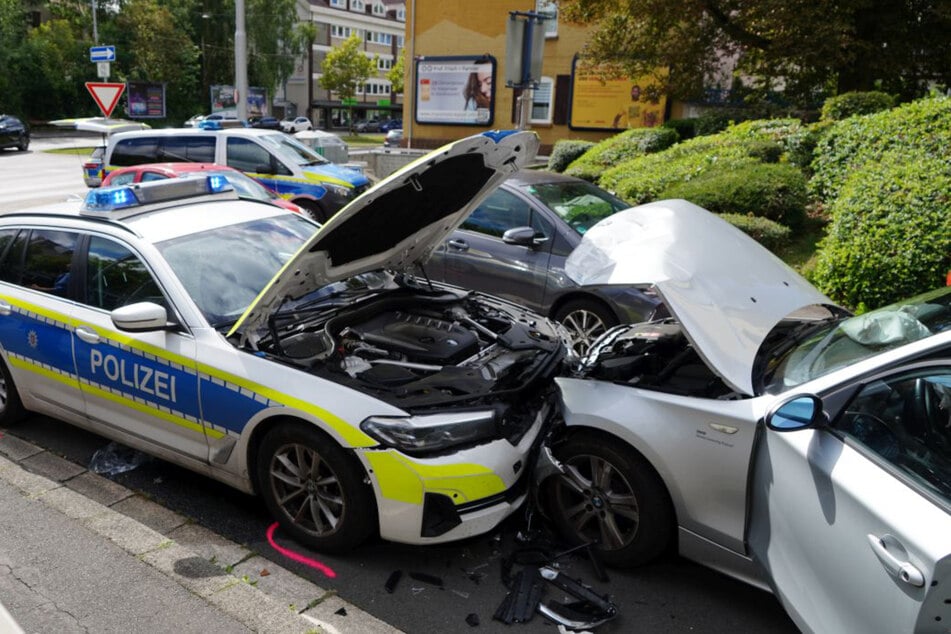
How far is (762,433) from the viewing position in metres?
3.11

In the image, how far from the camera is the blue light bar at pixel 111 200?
4.70 meters

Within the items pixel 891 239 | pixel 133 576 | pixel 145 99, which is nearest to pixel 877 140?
pixel 891 239

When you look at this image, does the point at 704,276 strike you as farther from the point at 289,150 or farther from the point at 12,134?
the point at 12,134

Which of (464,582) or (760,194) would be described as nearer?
(464,582)

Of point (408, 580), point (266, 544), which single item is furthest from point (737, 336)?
point (266, 544)

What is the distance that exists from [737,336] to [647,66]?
47.9 ft

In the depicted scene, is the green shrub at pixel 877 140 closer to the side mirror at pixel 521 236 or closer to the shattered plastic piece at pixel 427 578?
the side mirror at pixel 521 236

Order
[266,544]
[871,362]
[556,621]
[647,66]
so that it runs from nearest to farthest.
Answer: [871,362], [556,621], [266,544], [647,66]

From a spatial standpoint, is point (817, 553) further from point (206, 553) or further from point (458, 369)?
point (206, 553)

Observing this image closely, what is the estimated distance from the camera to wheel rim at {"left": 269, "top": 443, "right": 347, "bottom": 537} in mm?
3686

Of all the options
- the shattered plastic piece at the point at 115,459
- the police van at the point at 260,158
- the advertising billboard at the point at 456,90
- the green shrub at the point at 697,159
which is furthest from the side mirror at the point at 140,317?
the advertising billboard at the point at 456,90

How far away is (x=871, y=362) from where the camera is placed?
2.84 m

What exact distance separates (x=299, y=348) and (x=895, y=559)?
9.35 feet

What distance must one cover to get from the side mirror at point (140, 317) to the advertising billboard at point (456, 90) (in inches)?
972
